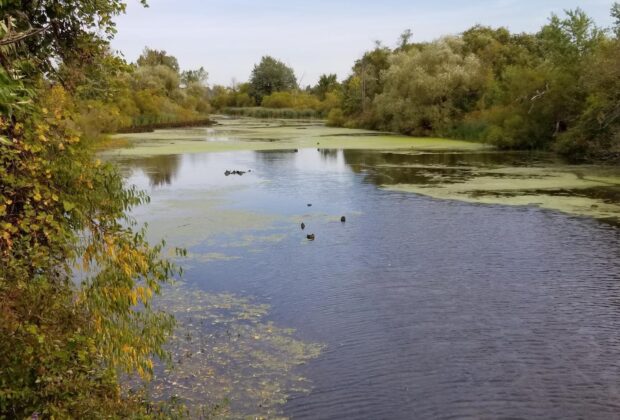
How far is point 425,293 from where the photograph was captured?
412 inches

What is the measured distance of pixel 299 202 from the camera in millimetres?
19000

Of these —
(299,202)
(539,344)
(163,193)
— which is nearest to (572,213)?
(299,202)

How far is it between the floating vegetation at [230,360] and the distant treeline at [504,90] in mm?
20709

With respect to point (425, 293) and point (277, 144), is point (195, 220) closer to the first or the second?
point (425, 293)

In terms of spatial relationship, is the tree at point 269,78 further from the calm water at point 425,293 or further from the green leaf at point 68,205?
the green leaf at point 68,205

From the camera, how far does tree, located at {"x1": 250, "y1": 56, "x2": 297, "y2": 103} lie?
103m

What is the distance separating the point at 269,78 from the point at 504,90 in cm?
6780

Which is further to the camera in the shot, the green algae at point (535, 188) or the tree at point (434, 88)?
the tree at point (434, 88)

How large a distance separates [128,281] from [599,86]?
25283 mm

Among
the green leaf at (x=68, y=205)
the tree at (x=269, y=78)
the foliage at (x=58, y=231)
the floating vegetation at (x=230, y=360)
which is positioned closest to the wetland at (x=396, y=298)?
the floating vegetation at (x=230, y=360)

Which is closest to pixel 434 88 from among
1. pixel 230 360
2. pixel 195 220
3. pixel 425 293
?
pixel 195 220

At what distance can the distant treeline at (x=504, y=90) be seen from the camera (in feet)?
91.0

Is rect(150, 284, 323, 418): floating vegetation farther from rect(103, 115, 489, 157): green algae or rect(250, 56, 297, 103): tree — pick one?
Result: rect(250, 56, 297, 103): tree

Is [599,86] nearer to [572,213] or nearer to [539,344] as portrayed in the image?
[572,213]
